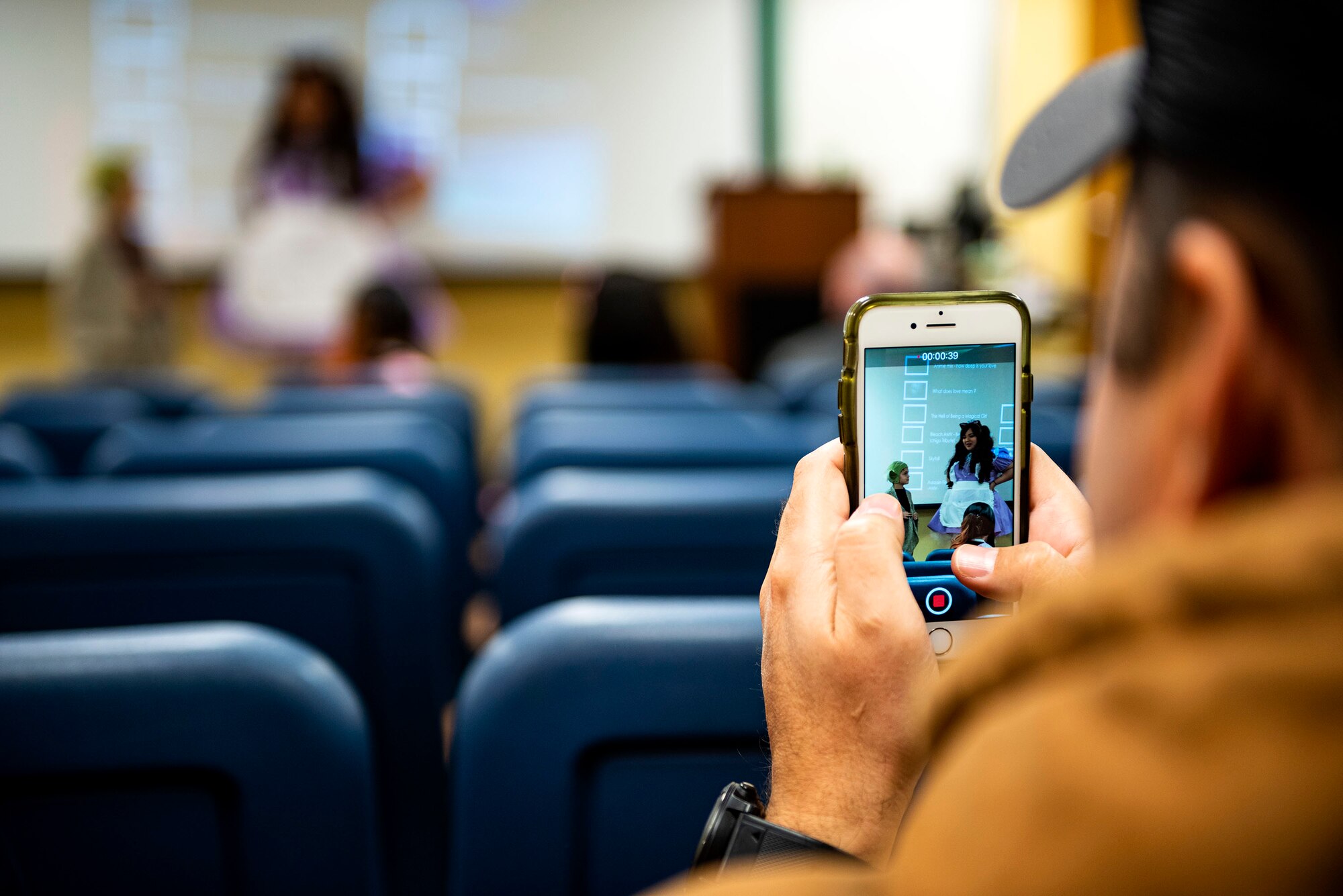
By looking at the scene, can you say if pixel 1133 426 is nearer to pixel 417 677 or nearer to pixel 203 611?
pixel 417 677

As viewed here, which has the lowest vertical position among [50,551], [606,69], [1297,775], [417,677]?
[417,677]

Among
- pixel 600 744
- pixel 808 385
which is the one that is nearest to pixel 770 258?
pixel 808 385

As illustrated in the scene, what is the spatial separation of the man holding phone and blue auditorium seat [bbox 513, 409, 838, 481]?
0.93m

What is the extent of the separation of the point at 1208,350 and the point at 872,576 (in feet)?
0.69

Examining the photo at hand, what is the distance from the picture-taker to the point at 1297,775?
0.83ft

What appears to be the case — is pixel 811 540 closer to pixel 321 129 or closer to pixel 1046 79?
pixel 321 129

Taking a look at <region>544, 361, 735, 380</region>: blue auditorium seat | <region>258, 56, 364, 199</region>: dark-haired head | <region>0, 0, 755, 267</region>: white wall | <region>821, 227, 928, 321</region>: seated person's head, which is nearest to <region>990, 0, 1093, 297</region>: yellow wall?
<region>821, 227, 928, 321</region>: seated person's head

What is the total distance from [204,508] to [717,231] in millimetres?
3715

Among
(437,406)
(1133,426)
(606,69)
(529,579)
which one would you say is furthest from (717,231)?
(1133,426)

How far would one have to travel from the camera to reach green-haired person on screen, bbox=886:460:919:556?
541mm

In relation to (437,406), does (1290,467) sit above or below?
above

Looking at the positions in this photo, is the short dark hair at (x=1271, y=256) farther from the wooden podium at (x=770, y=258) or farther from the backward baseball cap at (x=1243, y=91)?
the wooden podium at (x=770, y=258)

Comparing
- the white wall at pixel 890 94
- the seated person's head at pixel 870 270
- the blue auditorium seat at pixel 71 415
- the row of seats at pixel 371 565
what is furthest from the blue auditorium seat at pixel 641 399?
the white wall at pixel 890 94

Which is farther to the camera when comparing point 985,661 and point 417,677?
point 417,677
